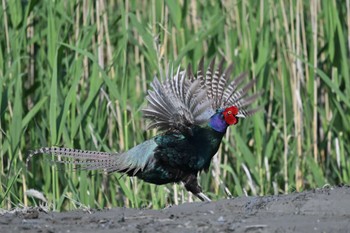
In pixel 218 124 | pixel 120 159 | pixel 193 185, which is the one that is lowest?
pixel 193 185

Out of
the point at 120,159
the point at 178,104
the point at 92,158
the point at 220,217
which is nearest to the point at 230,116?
the point at 178,104

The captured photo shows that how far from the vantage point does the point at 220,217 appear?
445 cm

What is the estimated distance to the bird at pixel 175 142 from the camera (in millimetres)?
5961

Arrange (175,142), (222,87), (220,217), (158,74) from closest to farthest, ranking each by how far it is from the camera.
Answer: (220,217), (175,142), (222,87), (158,74)

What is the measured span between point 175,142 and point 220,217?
1592 millimetres

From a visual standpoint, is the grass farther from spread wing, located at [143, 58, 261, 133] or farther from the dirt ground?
the dirt ground

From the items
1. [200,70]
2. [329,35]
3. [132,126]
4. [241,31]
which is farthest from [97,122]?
[329,35]

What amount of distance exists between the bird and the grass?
1.03ft

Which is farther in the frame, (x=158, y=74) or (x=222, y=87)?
(x=158, y=74)

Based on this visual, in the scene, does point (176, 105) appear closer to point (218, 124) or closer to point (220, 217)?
point (218, 124)

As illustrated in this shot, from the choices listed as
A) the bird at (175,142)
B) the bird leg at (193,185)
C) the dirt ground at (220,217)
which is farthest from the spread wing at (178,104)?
the dirt ground at (220,217)

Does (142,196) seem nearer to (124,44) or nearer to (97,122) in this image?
(97,122)

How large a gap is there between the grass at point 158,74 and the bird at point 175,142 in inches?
12.4

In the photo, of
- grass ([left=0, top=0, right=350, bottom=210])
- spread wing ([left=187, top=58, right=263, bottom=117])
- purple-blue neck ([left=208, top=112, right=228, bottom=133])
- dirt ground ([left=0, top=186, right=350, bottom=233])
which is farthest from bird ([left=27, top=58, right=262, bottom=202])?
dirt ground ([left=0, top=186, right=350, bottom=233])
